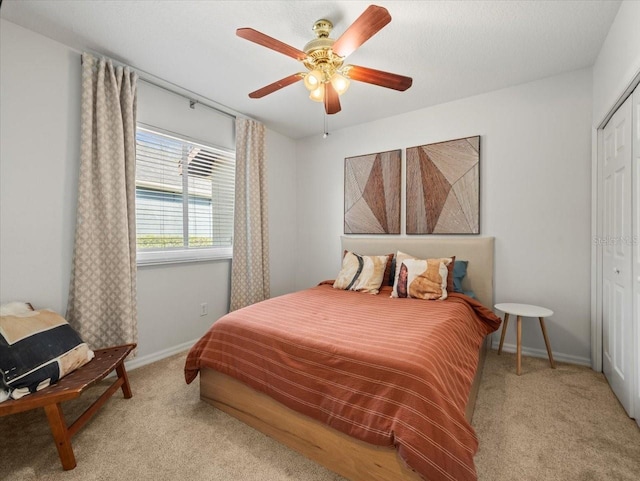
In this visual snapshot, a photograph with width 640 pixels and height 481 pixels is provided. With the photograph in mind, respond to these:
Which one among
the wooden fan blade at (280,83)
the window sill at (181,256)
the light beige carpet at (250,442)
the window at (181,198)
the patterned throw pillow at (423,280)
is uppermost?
the wooden fan blade at (280,83)

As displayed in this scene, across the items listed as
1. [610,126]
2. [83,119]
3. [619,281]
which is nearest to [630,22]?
[610,126]

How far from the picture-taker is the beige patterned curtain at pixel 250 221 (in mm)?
3416

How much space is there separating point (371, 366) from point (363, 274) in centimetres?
164

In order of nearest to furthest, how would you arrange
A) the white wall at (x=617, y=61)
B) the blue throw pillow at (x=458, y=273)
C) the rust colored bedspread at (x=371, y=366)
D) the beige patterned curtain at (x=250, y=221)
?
the rust colored bedspread at (x=371, y=366) < the white wall at (x=617, y=61) < the blue throw pillow at (x=458, y=273) < the beige patterned curtain at (x=250, y=221)

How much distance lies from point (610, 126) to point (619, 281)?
1.13 meters

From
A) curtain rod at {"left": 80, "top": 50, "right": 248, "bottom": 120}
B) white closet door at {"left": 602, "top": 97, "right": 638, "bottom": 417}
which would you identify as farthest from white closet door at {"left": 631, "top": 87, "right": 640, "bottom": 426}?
curtain rod at {"left": 80, "top": 50, "right": 248, "bottom": 120}

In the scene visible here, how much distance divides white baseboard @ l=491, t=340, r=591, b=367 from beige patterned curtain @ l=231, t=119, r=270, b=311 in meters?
2.55

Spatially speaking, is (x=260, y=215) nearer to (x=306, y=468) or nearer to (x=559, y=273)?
(x=306, y=468)

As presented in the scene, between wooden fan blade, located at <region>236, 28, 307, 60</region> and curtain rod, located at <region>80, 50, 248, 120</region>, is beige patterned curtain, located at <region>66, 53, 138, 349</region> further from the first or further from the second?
wooden fan blade, located at <region>236, 28, 307, 60</region>

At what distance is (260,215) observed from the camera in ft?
11.8

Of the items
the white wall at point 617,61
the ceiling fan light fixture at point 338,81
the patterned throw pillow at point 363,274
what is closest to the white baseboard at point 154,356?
the patterned throw pillow at point 363,274

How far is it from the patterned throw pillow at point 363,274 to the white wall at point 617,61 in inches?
80.0

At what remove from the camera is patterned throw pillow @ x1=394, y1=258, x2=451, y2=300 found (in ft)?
8.46

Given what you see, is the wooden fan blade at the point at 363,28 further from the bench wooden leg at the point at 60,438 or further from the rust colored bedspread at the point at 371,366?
the bench wooden leg at the point at 60,438
